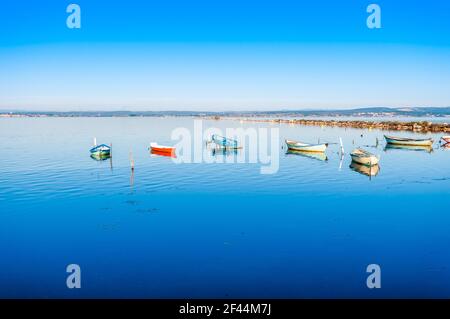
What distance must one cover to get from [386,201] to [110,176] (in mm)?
23438

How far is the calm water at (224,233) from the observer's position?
14677 millimetres

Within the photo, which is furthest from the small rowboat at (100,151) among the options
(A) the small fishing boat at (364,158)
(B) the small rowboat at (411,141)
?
(B) the small rowboat at (411,141)

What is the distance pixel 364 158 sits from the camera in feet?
132

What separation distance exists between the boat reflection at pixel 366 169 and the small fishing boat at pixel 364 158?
1.35 ft

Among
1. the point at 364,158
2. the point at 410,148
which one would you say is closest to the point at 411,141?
the point at 410,148

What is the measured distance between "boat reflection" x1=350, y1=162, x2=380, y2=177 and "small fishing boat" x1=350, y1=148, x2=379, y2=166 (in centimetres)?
41

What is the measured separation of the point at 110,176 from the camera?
36875 millimetres

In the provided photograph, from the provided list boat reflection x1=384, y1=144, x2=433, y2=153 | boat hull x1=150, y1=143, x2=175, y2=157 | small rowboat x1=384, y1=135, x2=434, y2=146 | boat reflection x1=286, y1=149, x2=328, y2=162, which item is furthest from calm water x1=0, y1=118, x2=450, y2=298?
small rowboat x1=384, y1=135, x2=434, y2=146

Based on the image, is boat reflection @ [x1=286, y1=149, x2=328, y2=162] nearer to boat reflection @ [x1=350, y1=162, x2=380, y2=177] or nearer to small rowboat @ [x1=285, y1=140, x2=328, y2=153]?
Answer: small rowboat @ [x1=285, y1=140, x2=328, y2=153]

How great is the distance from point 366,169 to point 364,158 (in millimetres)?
1106

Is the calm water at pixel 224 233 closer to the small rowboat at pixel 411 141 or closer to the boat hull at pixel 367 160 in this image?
the boat hull at pixel 367 160

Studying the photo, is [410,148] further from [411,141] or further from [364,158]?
[364,158]
